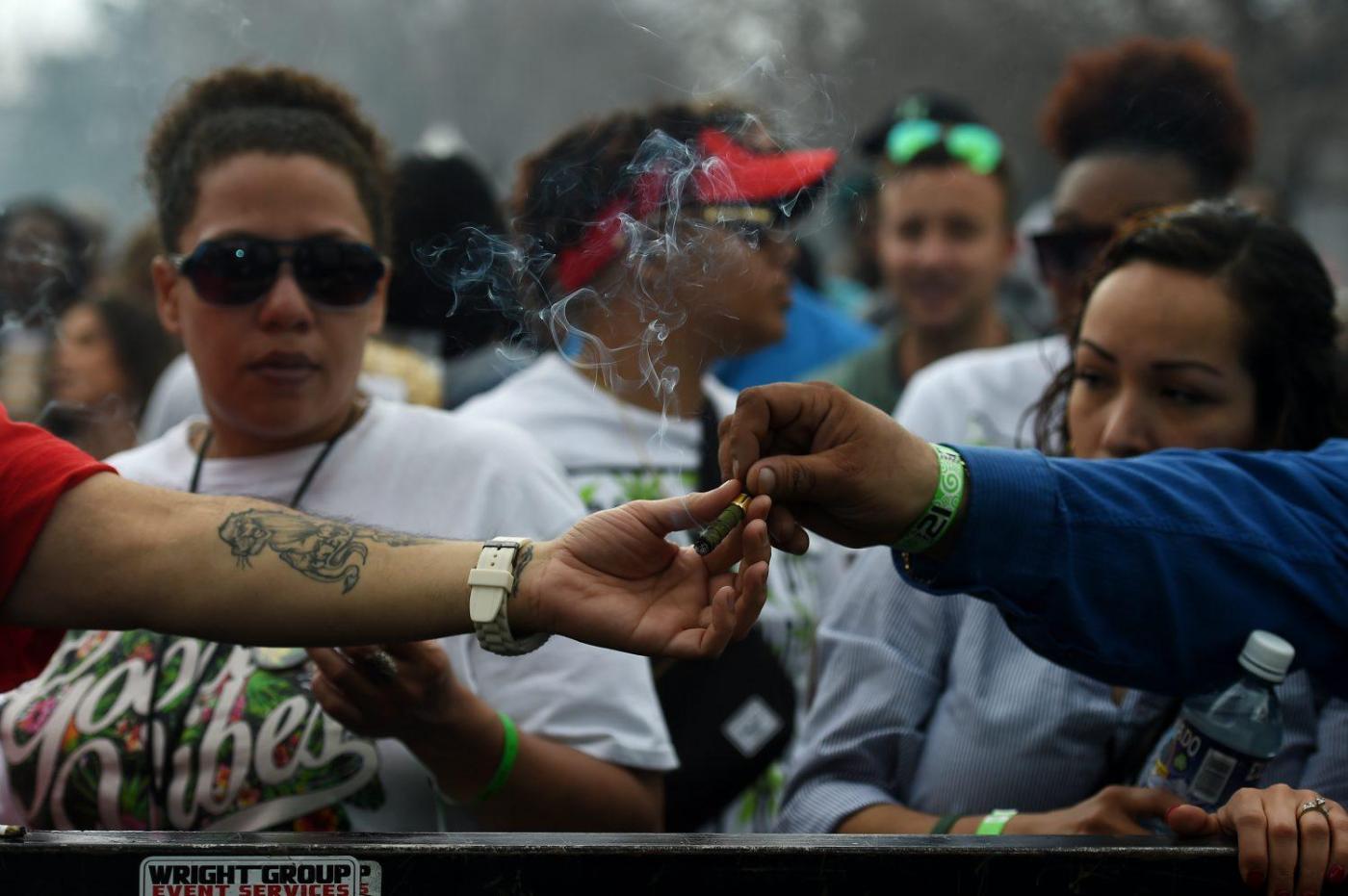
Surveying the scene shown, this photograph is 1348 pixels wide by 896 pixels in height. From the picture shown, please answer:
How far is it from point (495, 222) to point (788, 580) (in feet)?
5.13

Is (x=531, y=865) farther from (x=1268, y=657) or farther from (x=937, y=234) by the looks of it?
(x=937, y=234)

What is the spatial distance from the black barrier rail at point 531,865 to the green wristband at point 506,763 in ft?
1.82

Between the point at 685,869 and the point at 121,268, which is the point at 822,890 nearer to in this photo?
the point at 685,869

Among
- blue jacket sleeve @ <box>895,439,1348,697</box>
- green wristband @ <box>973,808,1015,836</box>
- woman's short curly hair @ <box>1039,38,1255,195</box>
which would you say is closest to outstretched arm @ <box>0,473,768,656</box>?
blue jacket sleeve @ <box>895,439,1348,697</box>

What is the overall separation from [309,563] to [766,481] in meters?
0.64

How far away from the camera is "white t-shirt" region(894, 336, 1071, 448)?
3.37 m

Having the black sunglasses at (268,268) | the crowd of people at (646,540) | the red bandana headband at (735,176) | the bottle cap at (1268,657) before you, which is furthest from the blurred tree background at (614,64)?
the bottle cap at (1268,657)

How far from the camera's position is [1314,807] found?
1686mm

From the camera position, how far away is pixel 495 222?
13.1ft

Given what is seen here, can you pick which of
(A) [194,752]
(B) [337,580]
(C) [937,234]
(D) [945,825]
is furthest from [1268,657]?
(C) [937,234]

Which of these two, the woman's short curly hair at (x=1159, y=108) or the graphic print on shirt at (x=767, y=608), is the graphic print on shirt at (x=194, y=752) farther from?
the woman's short curly hair at (x=1159, y=108)

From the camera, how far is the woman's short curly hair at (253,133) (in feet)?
8.13

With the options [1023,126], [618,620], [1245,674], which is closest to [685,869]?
[618,620]

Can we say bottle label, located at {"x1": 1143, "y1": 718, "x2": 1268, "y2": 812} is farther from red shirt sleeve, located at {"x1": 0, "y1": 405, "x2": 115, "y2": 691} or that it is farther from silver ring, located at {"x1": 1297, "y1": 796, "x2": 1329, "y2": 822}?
red shirt sleeve, located at {"x1": 0, "y1": 405, "x2": 115, "y2": 691}
